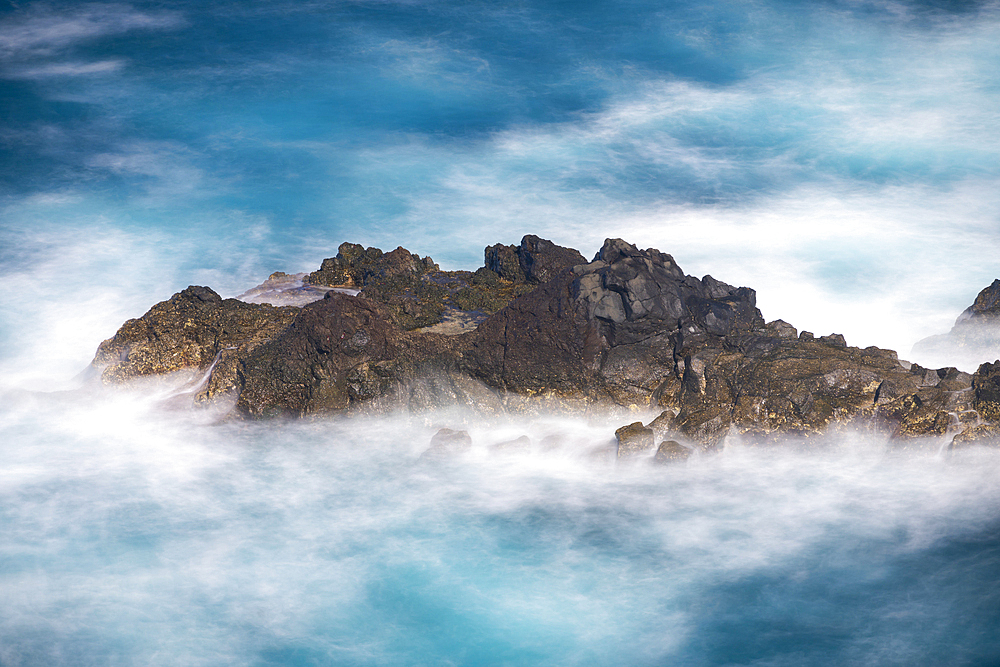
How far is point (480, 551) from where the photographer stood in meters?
17.9

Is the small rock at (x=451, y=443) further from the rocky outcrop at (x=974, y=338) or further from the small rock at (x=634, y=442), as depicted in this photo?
the rocky outcrop at (x=974, y=338)

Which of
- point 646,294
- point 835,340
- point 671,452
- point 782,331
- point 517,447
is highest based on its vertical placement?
point 646,294

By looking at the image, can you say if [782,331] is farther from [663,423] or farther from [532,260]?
[532,260]

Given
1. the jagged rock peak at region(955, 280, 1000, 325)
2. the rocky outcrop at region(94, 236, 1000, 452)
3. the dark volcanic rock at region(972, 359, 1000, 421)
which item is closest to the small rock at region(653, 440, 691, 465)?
the rocky outcrop at region(94, 236, 1000, 452)

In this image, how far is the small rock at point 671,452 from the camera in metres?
18.6

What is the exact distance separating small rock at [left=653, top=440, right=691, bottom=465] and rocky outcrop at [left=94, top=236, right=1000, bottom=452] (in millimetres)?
103

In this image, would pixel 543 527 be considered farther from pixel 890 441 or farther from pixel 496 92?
pixel 496 92

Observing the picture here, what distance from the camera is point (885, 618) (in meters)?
16.0

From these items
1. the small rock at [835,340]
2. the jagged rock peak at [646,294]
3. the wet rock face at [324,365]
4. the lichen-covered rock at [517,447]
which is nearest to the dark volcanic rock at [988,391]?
the small rock at [835,340]

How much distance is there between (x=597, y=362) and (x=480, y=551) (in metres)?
4.03

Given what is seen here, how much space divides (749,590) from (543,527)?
10.7 ft

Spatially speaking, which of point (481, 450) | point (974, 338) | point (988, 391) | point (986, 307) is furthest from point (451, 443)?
point (986, 307)

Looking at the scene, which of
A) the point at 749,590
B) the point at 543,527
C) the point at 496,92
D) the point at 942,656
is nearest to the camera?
the point at 942,656

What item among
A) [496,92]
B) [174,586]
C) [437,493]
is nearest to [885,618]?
[437,493]
